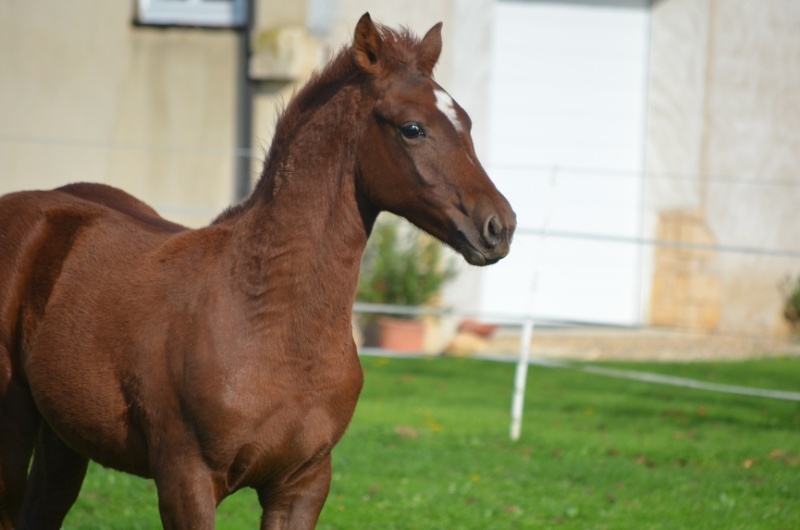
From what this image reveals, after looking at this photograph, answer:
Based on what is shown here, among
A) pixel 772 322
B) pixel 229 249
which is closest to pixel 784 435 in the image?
pixel 772 322

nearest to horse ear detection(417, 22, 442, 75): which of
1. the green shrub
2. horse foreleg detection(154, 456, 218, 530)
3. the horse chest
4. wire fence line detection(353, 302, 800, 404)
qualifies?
the horse chest

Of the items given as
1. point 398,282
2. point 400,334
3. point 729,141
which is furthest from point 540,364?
point 729,141

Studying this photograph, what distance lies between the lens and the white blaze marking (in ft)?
11.3

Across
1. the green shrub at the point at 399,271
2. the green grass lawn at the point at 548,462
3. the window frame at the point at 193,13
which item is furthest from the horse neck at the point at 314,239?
the window frame at the point at 193,13

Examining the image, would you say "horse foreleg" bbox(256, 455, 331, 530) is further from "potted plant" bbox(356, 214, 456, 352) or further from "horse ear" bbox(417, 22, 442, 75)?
"potted plant" bbox(356, 214, 456, 352)

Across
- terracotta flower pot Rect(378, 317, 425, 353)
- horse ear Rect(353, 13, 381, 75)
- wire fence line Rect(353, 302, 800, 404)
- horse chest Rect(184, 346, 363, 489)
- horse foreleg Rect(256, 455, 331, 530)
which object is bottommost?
terracotta flower pot Rect(378, 317, 425, 353)

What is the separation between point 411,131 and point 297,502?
1261 mm

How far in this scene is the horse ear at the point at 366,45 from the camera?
3.47m

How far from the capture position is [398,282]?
36.1 ft

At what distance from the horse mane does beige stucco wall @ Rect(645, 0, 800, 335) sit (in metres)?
9.36

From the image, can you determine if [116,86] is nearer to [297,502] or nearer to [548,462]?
[548,462]

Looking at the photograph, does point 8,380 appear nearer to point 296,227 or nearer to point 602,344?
point 296,227

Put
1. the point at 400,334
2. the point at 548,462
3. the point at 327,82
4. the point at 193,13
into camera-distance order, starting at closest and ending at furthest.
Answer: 1. the point at 327,82
2. the point at 548,462
3. the point at 400,334
4. the point at 193,13

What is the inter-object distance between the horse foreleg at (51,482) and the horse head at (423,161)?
Result: 1.76m
